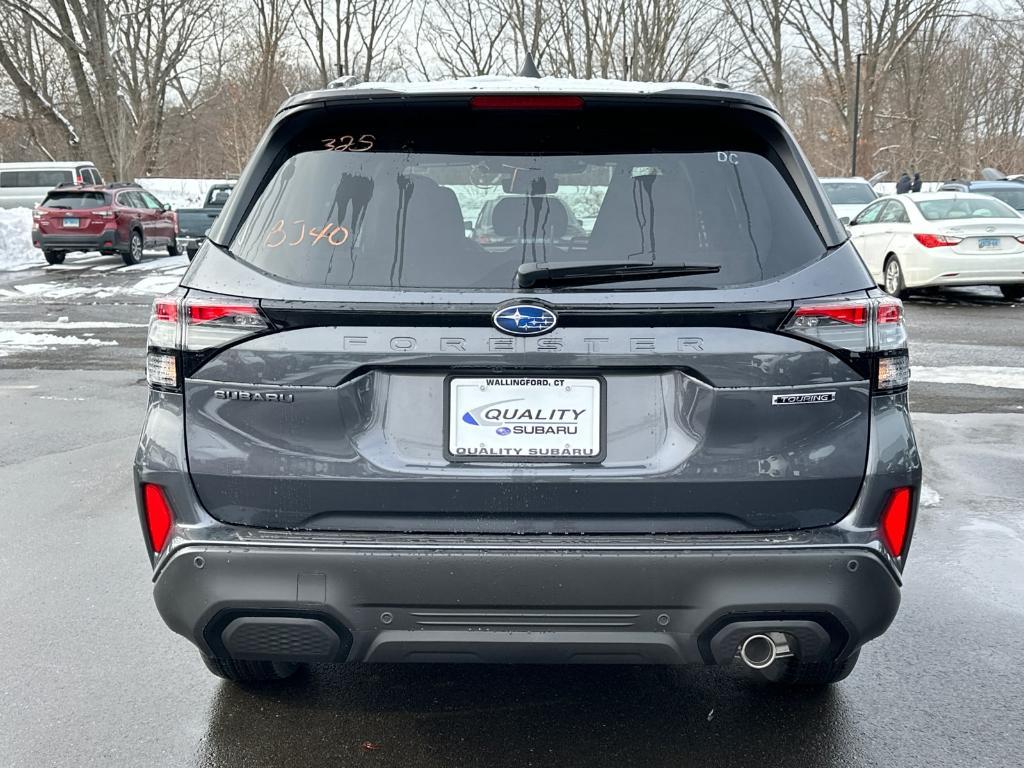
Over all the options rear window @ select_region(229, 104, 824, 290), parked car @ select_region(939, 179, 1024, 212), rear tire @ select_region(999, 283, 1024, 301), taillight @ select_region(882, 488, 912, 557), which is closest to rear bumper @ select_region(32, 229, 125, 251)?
rear tire @ select_region(999, 283, 1024, 301)

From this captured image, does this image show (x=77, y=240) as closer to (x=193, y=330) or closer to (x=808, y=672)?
(x=193, y=330)

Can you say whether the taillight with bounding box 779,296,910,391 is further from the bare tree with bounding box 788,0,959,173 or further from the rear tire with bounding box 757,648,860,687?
the bare tree with bounding box 788,0,959,173

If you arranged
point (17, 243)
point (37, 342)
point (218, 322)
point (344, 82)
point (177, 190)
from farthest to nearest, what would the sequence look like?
point (177, 190) < point (17, 243) < point (37, 342) < point (344, 82) < point (218, 322)

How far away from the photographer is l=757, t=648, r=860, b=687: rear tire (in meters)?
3.12

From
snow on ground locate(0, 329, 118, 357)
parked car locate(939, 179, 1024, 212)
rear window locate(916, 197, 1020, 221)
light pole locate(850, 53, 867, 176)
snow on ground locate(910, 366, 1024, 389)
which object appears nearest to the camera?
snow on ground locate(910, 366, 1024, 389)

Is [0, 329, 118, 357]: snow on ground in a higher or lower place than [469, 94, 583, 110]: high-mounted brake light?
lower

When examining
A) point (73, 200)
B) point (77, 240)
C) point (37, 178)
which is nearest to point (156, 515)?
point (77, 240)

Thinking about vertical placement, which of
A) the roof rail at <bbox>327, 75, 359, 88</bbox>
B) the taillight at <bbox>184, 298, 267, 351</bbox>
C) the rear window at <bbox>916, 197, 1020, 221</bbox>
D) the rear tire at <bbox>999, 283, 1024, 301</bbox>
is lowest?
the rear tire at <bbox>999, 283, 1024, 301</bbox>

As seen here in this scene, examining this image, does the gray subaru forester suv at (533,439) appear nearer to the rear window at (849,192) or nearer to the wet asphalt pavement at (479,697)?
the wet asphalt pavement at (479,697)

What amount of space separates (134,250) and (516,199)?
2372 centimetres

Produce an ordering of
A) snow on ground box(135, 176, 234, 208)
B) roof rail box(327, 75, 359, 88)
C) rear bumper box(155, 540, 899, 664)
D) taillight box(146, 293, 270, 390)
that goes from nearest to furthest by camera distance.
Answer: rear bumper box(155, 540, 899, 664)
taillight box(146, 293, 270, 390)
roof rail box(327, 75, 359, 88)
snow on ground box(135, 176, 234, 208)

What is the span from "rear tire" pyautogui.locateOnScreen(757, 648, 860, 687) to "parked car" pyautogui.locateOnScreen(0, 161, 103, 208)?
35914 millimetres

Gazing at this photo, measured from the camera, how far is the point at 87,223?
2339 cm

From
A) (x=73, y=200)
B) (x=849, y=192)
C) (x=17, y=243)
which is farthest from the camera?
(x=17, y=243)
